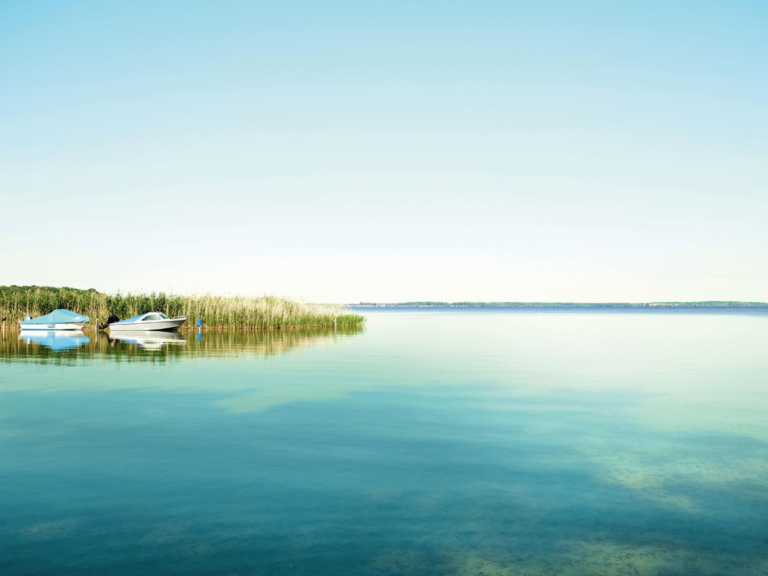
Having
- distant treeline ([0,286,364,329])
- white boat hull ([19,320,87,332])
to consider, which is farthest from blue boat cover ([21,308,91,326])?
distant treeline ([0,286,364,329])

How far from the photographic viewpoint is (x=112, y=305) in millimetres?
50156

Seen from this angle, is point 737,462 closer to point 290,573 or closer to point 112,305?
point 290,573

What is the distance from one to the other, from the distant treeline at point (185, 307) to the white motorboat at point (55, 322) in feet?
12.2

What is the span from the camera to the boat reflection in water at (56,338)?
33.3 m

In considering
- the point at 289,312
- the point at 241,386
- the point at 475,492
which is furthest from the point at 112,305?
the point at 475,492

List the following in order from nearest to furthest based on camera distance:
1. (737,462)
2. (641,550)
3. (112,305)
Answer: (641,550), (737,462), (112,305)

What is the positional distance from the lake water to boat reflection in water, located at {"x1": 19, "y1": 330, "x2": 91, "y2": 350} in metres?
15.9

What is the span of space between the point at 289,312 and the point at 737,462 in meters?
45.8

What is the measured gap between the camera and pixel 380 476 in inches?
330

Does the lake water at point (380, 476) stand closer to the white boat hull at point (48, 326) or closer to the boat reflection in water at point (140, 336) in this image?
the boat reflection in water at point (140, 336)

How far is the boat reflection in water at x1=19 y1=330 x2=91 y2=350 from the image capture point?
1313 inches

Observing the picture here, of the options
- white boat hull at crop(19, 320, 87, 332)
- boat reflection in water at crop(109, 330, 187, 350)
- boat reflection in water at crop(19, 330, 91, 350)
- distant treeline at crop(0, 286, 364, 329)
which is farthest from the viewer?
distant treeline at crop(0, 286, 364, 329)

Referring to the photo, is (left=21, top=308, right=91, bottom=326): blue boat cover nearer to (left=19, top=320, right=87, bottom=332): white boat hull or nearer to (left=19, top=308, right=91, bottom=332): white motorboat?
(left=19, top=308, right=91, bottom=332): white motorboat

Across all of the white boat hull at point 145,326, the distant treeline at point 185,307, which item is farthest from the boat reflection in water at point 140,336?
the distant treeline at point 185,307
